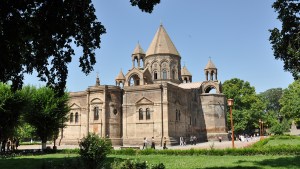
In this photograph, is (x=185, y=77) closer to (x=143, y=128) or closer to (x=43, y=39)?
(x=143, y=128)

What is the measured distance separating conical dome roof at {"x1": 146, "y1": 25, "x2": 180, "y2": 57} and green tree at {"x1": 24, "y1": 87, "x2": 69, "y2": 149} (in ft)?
63.6

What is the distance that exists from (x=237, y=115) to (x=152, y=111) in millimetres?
27183

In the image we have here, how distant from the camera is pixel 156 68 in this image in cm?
4619

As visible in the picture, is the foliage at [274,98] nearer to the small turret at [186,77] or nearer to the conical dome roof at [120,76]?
the small turret at [186,77]

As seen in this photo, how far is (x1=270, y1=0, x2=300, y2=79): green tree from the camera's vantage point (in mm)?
15578

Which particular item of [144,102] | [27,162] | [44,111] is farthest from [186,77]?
[27,162]

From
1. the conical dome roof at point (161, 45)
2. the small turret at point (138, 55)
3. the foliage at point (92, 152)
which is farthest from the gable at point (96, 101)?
the foliage at point (92, 152)

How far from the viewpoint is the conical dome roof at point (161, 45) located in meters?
46.3

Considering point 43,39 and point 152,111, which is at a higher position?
point 43,39

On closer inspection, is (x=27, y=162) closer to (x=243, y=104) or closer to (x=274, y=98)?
(x=243, y=104)

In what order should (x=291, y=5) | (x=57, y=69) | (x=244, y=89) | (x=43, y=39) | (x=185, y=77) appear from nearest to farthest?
(x=43, y=39) → (x=57, y=69) → (x=291, y=5) → (x=185, y=77) → (x=244, y=89)

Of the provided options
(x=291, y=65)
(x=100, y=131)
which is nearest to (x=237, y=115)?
(x=100, y=131)

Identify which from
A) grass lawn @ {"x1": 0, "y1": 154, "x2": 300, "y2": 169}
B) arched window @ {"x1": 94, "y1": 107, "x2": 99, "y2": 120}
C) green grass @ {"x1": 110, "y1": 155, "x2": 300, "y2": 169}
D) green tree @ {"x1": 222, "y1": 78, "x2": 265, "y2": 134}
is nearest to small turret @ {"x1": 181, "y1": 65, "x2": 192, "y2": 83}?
green tree @ {"x1": 222, "y1": 78, "x2": 265, "y2": 134}

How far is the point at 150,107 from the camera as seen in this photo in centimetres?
3625
